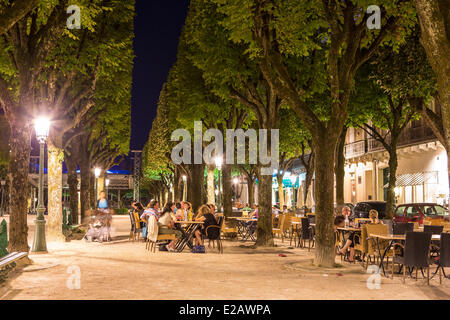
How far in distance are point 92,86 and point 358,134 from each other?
2511cm

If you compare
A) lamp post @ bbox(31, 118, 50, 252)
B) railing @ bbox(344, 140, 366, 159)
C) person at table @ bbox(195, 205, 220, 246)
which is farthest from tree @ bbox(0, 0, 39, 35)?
railing @ bbox(344, 140, 366, 159)

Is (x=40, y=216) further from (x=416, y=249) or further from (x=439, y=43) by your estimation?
(x=439, y=43)

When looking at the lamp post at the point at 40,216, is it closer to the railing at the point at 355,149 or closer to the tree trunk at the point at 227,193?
the tree trunk at the point at 227,193

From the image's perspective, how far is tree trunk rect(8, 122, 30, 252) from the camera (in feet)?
41.0

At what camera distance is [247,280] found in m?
9.95

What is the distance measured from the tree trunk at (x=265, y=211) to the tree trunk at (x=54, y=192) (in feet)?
25.0

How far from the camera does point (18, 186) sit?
12.5 metres

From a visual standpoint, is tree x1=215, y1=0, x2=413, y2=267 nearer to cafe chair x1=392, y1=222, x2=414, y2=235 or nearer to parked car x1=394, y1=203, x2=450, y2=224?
cafe chair x1=392, y1=222, x2=414, y2=235

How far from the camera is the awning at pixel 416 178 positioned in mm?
28789

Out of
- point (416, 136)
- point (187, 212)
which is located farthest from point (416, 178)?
point (187, 212)

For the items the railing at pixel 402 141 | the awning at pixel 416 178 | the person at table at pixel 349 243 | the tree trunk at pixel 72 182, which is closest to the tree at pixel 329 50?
the person at table at pixel 349 243

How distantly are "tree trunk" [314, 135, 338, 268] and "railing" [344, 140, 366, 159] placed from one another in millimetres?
26643
